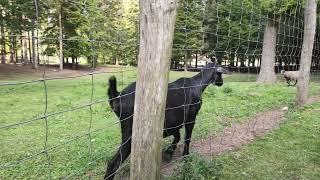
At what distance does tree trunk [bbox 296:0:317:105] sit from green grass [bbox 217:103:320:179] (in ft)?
7.63

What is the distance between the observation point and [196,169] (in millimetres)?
4367

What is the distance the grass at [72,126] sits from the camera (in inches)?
190

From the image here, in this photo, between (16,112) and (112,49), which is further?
(16,112)

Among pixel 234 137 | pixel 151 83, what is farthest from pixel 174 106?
pixel 234 137

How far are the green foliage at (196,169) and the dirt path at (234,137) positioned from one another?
292 mm

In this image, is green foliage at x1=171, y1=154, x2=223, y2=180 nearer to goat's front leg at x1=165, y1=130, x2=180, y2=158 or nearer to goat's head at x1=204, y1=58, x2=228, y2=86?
goat's front leg at x1=165, y1=130, x2=180, y2=158

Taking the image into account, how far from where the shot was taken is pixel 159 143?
329 cm

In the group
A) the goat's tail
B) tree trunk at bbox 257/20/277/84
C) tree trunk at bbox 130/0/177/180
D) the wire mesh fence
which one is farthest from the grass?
tree trunk at bbox 257/20/277/84

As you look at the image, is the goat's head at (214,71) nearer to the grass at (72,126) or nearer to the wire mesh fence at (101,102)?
the wire mesh fence at (101,102)

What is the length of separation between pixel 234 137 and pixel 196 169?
2346 millimetres

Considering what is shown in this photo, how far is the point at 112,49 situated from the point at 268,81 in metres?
13.4

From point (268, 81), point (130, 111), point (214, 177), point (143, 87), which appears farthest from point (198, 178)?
point (268, 81)

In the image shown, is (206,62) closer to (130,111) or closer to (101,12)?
(130,111)

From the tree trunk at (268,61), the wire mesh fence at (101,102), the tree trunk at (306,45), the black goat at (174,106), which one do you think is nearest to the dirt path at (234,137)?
the wire mesh fence at (101,102)
